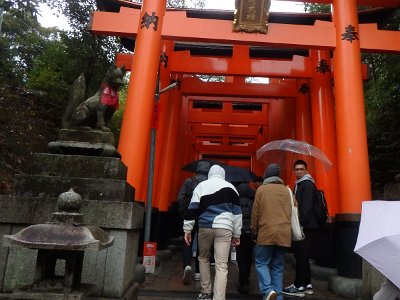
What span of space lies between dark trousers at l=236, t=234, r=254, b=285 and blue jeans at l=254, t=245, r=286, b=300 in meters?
0.81

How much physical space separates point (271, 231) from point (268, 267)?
0.55m

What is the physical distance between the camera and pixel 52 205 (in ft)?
12.1

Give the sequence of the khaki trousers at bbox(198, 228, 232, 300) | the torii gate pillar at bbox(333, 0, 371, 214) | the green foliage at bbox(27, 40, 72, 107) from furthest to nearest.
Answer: the green foliage at bbox(27, 40, 72, 107)
the torii gate pillar at bbox(333, 0, 371, 214)
the khaki trousers at bbox(198, 228, 232, 300)

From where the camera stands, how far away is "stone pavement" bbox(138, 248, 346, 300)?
4895 mm

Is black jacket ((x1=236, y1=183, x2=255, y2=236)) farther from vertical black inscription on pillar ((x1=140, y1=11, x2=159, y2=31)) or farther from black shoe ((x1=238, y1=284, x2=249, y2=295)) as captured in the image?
vertical black inscription on pillar ((x1=140, y1=11, x2=159, y2=31))

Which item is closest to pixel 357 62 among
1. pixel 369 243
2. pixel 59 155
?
pixel 369 243

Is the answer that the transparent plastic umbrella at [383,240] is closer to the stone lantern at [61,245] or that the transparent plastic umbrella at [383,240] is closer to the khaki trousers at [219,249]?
the khaki trousers at [219,249]

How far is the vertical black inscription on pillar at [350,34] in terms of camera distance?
672cm

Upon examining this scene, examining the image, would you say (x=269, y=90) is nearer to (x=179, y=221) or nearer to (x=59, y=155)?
(x=179, y=221)

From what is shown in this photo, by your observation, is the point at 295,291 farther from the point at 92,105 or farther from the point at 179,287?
the point at 92,105

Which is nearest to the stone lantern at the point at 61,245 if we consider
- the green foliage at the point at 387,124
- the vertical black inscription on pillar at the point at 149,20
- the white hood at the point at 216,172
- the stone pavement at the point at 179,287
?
the white hood at the point at 216,172

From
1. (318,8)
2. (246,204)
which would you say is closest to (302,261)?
(246,204)

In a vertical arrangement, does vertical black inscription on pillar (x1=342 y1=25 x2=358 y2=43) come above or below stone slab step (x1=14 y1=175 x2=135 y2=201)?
above

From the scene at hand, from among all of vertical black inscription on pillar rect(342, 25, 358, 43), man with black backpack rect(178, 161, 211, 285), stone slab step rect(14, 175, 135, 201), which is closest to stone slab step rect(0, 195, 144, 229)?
stone slab step rect(14, 175, 135, 201)
